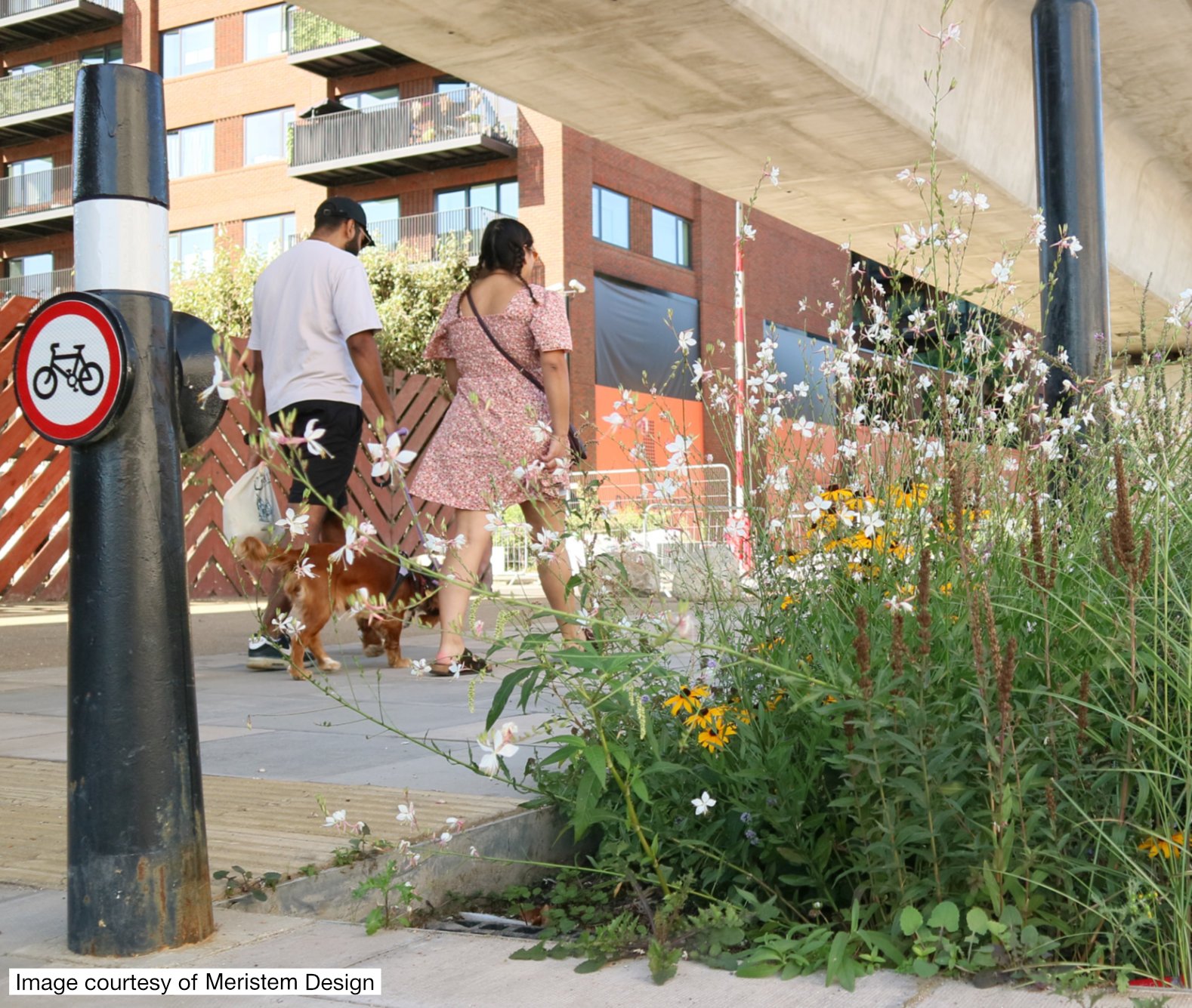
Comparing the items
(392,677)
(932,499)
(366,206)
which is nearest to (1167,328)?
(932,499)

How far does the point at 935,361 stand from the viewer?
12.4 feet

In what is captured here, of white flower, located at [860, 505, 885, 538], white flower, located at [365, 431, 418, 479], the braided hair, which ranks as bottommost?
white flower, located at [860, 505, 885, 538]

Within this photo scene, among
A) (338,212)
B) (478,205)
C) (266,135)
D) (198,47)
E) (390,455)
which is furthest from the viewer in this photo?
(198,47)

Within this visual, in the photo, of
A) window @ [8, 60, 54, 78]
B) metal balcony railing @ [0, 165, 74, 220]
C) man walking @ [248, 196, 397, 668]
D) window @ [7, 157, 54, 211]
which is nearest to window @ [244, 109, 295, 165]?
metal balcony railing @ [0, 165, 74, 220]

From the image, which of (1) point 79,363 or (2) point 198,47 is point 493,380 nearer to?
(1) point 79,363

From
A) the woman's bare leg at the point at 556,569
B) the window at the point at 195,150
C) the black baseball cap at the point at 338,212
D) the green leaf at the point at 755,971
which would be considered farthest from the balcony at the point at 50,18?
the green leaf at the point at 755,971

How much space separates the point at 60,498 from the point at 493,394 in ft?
25.8

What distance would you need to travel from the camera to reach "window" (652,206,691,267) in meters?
35.2

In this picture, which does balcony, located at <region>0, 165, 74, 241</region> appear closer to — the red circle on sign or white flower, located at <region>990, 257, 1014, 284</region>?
white flower, located at <region>990, 257, 1014, 284</region>

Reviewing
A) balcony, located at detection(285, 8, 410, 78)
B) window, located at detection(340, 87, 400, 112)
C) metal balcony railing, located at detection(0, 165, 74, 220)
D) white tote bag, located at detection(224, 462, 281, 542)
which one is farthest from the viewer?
metal balcony railing, located at detection(0, 165, 74, 220)

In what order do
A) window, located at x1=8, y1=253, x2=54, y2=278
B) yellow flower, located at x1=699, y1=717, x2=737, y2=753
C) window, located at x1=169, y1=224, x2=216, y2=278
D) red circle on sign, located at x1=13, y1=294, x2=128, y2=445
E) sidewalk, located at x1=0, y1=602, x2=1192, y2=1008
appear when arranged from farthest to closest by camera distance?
window, located at x1=8, y1=253, x2=54, y2=278
window, located at x1=169, y1=224, x2=216, y2=278
yellow flower, located at x1=699, y1=717, x2=737, y2=753
red circle on sign, located at x1=13, y1=294, x2=128, y2=445
sidewalk, located at x1=0, y1=602, x2=1192, y2=1008

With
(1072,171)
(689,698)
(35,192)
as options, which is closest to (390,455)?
(689,698)

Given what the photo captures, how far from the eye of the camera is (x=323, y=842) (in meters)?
2.87

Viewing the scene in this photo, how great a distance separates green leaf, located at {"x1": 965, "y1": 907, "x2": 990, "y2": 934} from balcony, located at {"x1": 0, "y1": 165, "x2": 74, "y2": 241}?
4179 centimetres
